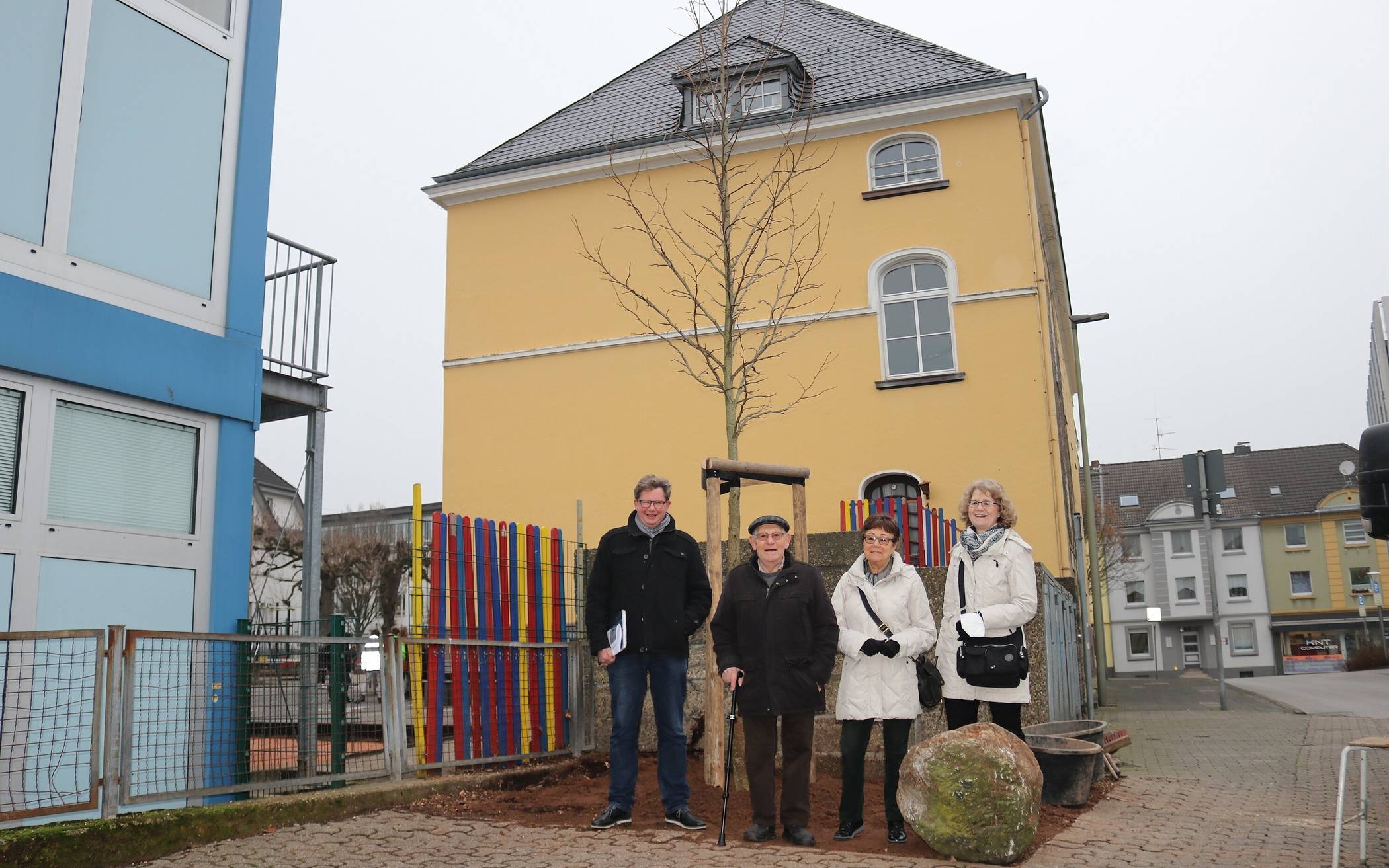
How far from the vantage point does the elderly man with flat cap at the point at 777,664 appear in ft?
19.8

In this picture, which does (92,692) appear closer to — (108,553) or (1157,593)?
(108,553)

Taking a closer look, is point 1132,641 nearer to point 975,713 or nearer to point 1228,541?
point 1228,541

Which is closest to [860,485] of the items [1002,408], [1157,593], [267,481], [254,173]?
[1002,408]

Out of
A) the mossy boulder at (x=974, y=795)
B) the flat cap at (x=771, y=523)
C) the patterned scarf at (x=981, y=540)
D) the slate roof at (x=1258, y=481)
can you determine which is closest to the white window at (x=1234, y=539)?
the slate roof at (x=1258, y=481)

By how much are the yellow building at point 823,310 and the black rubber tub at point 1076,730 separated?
765 cm

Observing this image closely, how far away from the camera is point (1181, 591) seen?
6153 cm

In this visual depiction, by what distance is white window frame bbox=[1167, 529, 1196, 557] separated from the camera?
2424 inches

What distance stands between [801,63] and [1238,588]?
167 ft

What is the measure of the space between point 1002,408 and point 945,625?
1077cm

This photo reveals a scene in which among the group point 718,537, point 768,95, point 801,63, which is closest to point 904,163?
point 768,95

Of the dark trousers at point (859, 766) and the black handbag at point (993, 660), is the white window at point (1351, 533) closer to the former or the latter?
the black handbag at point (993, 660)

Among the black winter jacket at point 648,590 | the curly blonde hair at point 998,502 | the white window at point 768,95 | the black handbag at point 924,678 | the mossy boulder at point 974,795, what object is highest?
the white window at point 768,95

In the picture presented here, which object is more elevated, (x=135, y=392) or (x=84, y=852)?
(x=135, y=392)

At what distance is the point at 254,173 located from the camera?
29.6 feet
